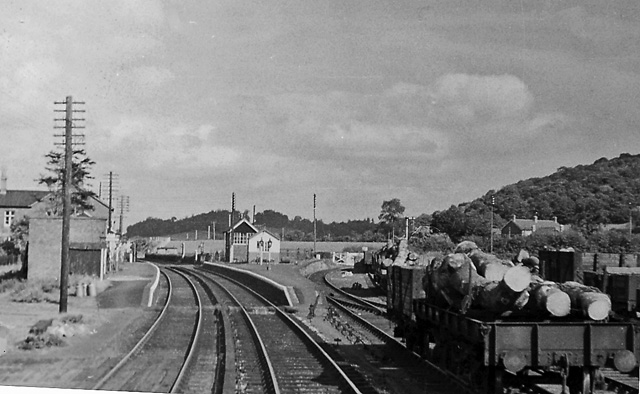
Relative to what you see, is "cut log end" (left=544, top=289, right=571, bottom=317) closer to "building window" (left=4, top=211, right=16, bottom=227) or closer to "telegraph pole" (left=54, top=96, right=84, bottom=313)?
"telegraph pole" (left=54, top=96, right=84, bottom=313)

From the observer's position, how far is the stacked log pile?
1038 cm

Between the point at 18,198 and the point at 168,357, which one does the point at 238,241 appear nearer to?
the point at 18,198

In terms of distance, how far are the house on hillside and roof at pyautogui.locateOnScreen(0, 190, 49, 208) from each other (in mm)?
44429

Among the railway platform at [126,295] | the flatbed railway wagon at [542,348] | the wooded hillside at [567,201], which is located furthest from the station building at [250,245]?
the flatbed railway wagon at [542,348]

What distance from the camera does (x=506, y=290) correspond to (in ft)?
35.0

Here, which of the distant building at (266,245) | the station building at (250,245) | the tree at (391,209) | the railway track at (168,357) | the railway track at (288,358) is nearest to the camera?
the railway track at (288,358)

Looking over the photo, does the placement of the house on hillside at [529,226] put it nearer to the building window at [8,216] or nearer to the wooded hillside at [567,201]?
the wooded hillside at [567,201]

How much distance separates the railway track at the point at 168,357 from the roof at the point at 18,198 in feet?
142

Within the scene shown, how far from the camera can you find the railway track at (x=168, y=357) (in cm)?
1330

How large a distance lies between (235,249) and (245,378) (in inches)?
2711

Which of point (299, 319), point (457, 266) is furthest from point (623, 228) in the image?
point (457, 266)

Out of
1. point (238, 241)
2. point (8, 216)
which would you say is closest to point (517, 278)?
point (8, 216)

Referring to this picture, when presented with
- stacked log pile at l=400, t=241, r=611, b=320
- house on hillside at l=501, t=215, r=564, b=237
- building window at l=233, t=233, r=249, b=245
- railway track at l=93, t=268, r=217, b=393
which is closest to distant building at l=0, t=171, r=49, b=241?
building window at l=233, t=233, r=249, b=245

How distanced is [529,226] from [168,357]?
21.9 metres
